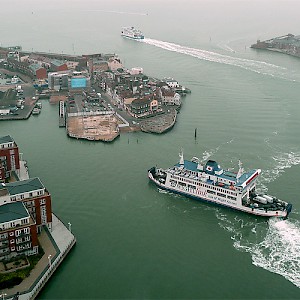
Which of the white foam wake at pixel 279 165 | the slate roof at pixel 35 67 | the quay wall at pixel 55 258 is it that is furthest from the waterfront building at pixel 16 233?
the slate roof at pixel 35 67

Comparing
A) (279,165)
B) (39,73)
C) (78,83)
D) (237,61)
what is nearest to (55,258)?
Answer: (279,165)

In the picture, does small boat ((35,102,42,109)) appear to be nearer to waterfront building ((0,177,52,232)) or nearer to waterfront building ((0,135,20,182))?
waterfront building ((0,135,20,182))

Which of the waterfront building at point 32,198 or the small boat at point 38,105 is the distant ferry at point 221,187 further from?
the small boat at point 38,105

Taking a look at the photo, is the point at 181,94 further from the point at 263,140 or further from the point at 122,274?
the point at 122,274

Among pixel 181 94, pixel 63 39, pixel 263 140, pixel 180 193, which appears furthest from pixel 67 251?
pixel 63 39

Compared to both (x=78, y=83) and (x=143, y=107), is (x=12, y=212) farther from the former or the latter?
(x=78, y=83)
